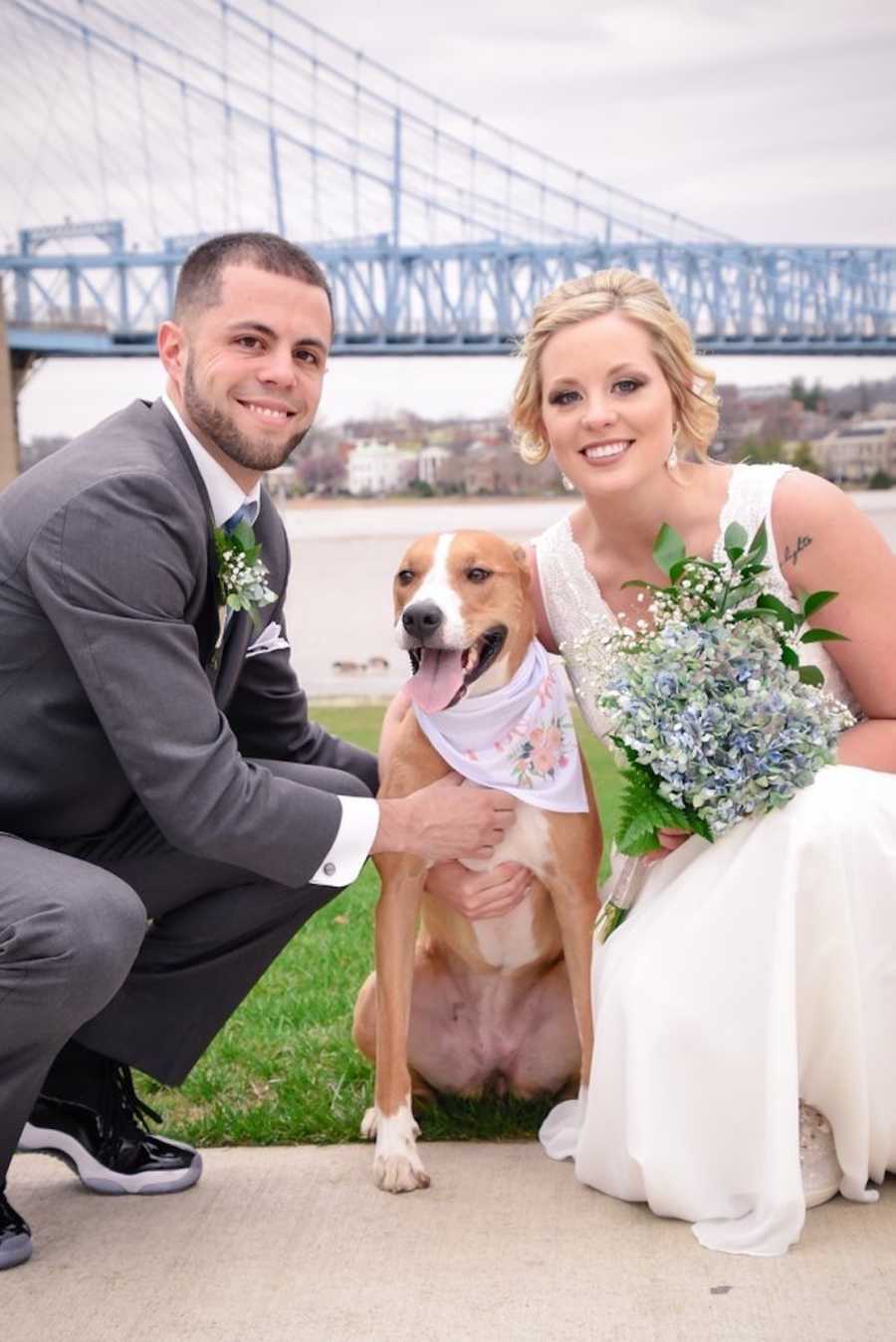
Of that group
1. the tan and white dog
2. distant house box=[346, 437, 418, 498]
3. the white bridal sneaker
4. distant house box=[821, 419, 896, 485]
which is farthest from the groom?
distant house box=[821, 419, 896, 485]

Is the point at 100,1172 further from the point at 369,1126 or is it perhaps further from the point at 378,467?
the point at 378,467

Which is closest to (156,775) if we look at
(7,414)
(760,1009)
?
(760,1009)

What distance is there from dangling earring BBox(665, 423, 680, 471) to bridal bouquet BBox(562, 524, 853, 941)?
1.08 ft

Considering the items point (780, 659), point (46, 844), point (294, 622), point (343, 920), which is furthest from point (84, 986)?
point (294, 622)

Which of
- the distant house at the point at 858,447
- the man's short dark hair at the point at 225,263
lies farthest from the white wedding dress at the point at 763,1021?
the distant house at the point at 858,447

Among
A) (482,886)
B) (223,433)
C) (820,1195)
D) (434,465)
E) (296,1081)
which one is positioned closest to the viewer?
(820,1195)

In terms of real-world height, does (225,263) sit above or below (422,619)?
above

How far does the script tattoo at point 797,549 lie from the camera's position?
2445 millimetres

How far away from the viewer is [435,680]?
7.79 ft

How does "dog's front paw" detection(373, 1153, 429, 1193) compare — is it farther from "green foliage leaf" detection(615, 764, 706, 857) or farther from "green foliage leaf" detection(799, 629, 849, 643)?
"green foliage leaf" detection(799, 629, 849, 643)

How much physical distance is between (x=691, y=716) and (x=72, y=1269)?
117 cm

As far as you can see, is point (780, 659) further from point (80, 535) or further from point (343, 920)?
point (343, 920)

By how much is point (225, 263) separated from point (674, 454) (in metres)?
0.84

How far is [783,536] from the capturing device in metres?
2.48
